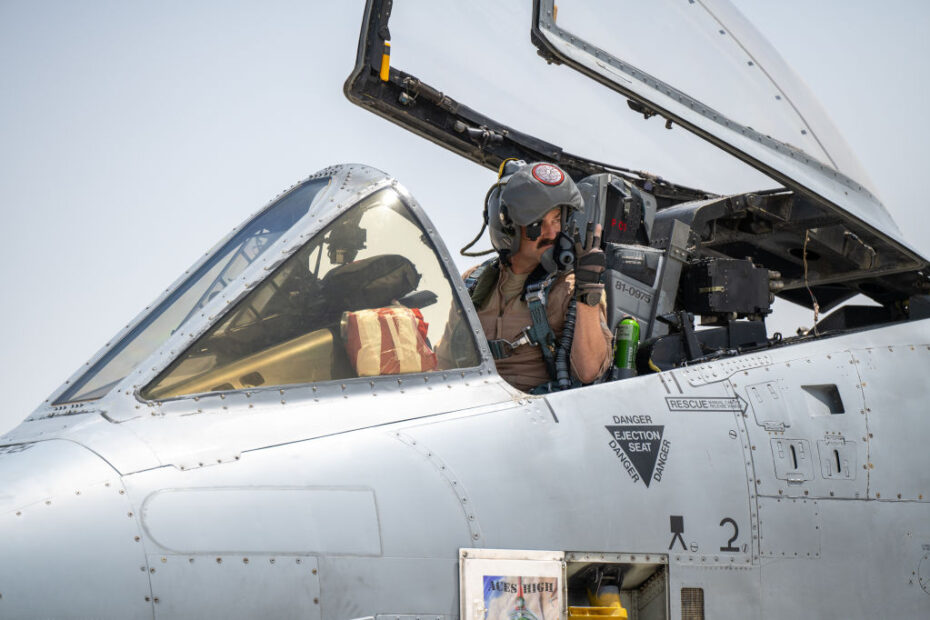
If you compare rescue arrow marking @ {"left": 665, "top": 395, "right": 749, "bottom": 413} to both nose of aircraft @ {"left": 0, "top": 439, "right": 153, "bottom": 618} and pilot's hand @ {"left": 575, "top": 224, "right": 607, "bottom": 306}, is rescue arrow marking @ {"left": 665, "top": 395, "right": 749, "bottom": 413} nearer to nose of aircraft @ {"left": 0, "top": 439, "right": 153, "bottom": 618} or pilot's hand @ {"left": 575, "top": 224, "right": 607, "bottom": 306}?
pilot's hand @ {"left": 575, "top": 224, "right": 607, "bottom": 306}

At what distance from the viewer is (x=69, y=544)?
7.89ft

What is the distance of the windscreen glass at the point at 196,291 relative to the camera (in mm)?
3203

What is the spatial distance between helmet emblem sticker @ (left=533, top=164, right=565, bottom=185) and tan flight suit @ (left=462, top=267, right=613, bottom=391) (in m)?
0.47

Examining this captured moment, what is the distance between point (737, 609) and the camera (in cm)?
349

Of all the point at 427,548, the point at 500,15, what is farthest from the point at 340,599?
the point at 500,15

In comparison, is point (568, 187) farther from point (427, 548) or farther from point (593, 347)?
point (427, 548)

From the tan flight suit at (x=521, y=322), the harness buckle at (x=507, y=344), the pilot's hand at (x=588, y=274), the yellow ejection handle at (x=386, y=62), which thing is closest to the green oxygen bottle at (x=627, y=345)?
the tan flight suit at (x=521, y=322)

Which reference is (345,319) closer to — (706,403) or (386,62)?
(706,403)

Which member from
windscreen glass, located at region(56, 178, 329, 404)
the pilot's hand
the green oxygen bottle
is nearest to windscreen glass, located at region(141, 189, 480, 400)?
windscreen glass, located at region(56, 178, 329, 404)

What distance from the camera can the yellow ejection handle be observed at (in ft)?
18.1

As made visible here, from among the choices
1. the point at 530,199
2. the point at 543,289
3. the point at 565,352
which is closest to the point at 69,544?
the point at 565,352

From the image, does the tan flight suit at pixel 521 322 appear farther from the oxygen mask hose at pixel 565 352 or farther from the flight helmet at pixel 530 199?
the flight helmet at pixel 530 199

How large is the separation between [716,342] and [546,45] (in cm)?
182

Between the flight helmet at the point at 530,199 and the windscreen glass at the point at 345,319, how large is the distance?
0.82 metres
